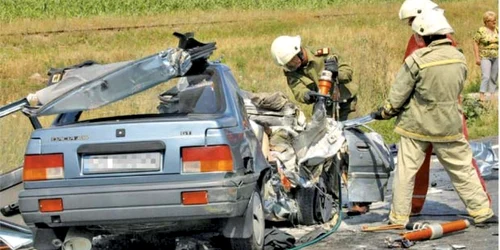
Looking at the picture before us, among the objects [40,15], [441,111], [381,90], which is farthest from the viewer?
[40,15]

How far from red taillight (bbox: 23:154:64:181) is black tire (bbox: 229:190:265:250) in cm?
124

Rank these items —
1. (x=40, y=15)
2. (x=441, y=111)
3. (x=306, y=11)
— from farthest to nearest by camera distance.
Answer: (x=306, y=11) → (x=40, y=15) → (x=441, y=111)

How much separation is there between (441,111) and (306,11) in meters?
37.1

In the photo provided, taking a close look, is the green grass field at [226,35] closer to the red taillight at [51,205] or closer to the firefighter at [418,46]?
the red taillight at [51,205]

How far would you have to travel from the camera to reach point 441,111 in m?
7.96

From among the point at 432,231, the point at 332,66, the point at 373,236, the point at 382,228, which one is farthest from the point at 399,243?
the point at 332,66

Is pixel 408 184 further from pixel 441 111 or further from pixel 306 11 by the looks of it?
Result: pixel 306 11

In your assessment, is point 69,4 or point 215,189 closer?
point 215,189

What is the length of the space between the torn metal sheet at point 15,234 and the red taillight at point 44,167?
1102mm

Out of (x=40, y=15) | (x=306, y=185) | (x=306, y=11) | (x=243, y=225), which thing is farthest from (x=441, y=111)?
(x=306, y=11)

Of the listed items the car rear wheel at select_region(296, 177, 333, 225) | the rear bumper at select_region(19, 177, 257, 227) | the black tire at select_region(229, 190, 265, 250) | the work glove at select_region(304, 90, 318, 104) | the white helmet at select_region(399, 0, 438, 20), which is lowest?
the car rear wheel at select_region(296, 177, 333, 225)

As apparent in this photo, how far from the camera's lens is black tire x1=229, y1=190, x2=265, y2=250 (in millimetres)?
6965

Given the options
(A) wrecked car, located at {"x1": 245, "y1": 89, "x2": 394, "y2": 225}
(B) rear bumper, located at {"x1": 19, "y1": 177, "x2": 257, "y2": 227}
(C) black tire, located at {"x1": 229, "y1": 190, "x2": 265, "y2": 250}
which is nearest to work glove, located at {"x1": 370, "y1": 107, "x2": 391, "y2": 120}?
(A) wrecked car, located at {"x1": 245, "y1": 89, "x2": 394, "y2": 225}

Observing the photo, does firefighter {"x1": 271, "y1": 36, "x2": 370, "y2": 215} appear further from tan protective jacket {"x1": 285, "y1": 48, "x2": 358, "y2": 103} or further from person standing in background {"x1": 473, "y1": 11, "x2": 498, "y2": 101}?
person standing in background {"x1": 473, "y1": 11, "x2": 498, "y2": 101}
